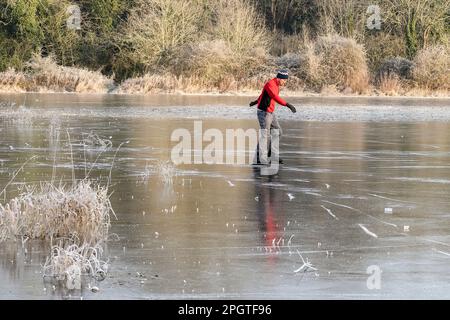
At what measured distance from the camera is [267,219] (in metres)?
12.9

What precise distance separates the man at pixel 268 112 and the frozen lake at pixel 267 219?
0.58 m

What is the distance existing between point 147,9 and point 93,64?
16.5ft

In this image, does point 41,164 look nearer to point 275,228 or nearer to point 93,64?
point 275,228

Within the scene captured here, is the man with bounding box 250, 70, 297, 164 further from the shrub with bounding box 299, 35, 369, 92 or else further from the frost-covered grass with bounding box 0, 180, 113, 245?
the shrub with bounding box 299, 35, 369, 92

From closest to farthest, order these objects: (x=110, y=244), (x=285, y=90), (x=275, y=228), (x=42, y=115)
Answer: (x=110, y=244) → (x=275, y=228) → (x=42, y=115) → (x=285, y=90)

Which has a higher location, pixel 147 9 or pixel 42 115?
pixel 147 9

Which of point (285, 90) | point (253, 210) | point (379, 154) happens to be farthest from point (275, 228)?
point (285, 90)

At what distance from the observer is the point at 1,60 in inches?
2403

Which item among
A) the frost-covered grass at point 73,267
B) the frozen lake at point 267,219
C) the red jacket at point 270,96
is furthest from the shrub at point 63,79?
the frost-covered grass at point 73,267

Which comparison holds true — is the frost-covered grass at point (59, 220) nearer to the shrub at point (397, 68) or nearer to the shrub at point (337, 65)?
the shrub at point (337, 65)

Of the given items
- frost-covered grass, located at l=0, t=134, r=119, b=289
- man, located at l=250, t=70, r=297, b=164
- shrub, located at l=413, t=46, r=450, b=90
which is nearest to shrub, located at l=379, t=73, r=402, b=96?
shrub, located at l=413, t=46, r=450, b=90

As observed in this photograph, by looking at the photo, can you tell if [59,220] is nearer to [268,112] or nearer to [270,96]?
[270,96]

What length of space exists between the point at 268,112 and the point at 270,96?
1.22 feet

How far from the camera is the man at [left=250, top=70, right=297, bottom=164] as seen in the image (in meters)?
18.9
